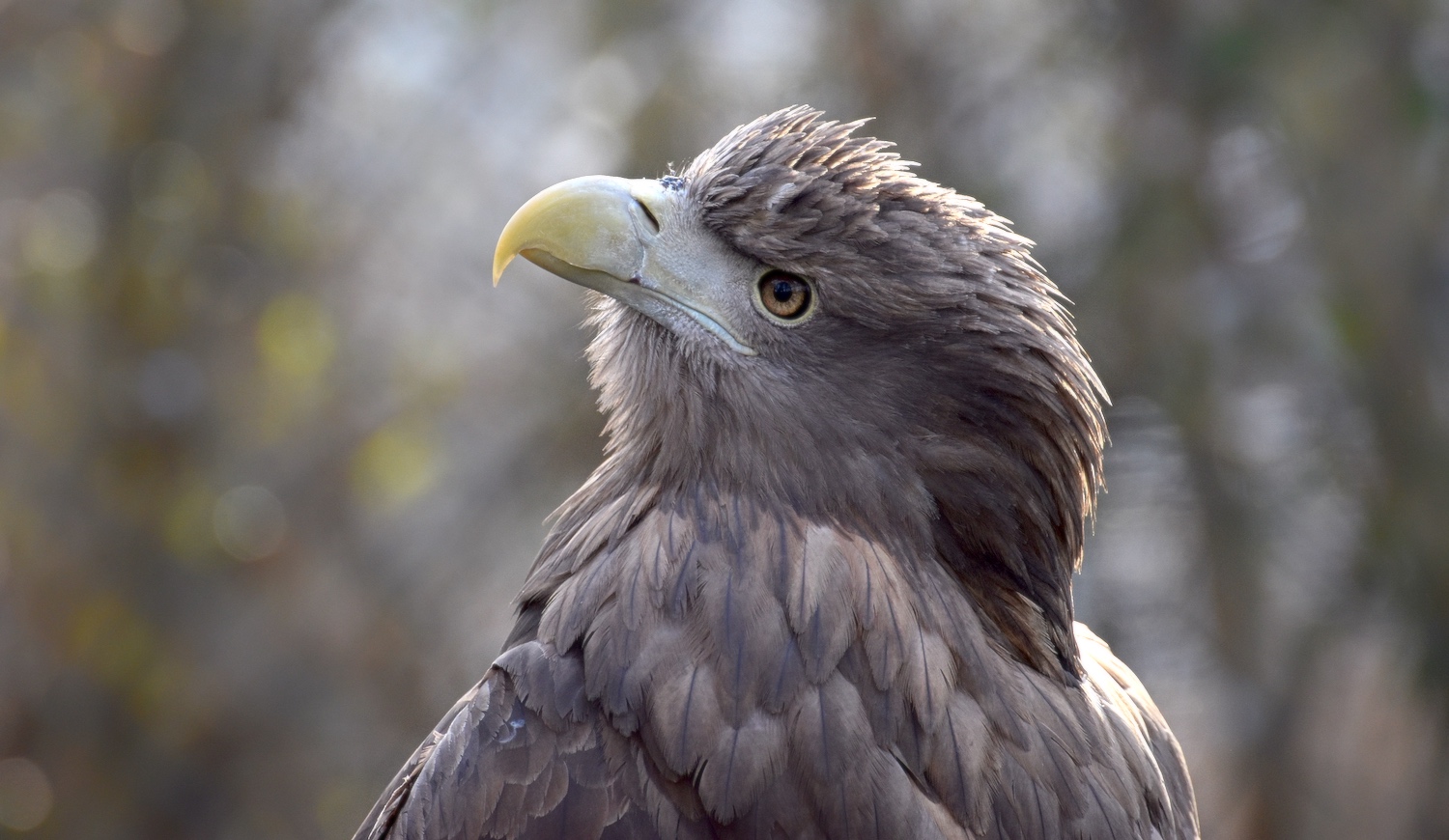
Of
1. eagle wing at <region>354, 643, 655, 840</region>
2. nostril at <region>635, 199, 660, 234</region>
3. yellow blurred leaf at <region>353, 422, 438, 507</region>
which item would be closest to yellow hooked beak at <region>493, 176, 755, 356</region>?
nostril at <region>635, 199, 660, 234</region>

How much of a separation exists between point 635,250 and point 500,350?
5.76 m

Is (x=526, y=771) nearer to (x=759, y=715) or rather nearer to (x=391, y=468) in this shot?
(x=759, y=715)

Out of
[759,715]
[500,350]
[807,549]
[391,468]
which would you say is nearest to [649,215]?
[807,549]

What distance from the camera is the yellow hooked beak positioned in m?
2.77

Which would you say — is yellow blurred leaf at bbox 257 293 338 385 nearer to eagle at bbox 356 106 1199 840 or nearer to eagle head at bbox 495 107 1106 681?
eagle at bbox 356 106 1199 840

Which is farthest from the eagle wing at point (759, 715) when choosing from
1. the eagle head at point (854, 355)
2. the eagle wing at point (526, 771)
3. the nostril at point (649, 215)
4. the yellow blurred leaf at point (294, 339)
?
the yellow blurred leaf at point (294, 339)

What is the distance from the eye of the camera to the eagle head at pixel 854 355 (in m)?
2.76

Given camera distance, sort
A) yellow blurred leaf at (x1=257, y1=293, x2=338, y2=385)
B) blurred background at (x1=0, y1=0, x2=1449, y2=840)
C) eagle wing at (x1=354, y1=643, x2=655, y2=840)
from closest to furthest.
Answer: eagle wing at (x1=354, y1=643, x2=655, y2=840) < blurred background at (x1=0, y1=0, x2=1449, y2=840) < yellow blurred leaf at (x1=257, y1=293, x2=338, y2=385)

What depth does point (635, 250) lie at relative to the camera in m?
2.81

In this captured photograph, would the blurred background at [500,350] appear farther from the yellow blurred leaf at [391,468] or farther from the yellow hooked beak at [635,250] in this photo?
the yellow hooked beak at [635,250]

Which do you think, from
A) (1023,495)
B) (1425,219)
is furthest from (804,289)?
(1425,219)

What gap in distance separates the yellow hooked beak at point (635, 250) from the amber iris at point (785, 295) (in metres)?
0.05

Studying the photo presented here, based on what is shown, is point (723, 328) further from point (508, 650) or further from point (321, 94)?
point (321, 94)

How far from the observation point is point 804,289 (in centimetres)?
283
